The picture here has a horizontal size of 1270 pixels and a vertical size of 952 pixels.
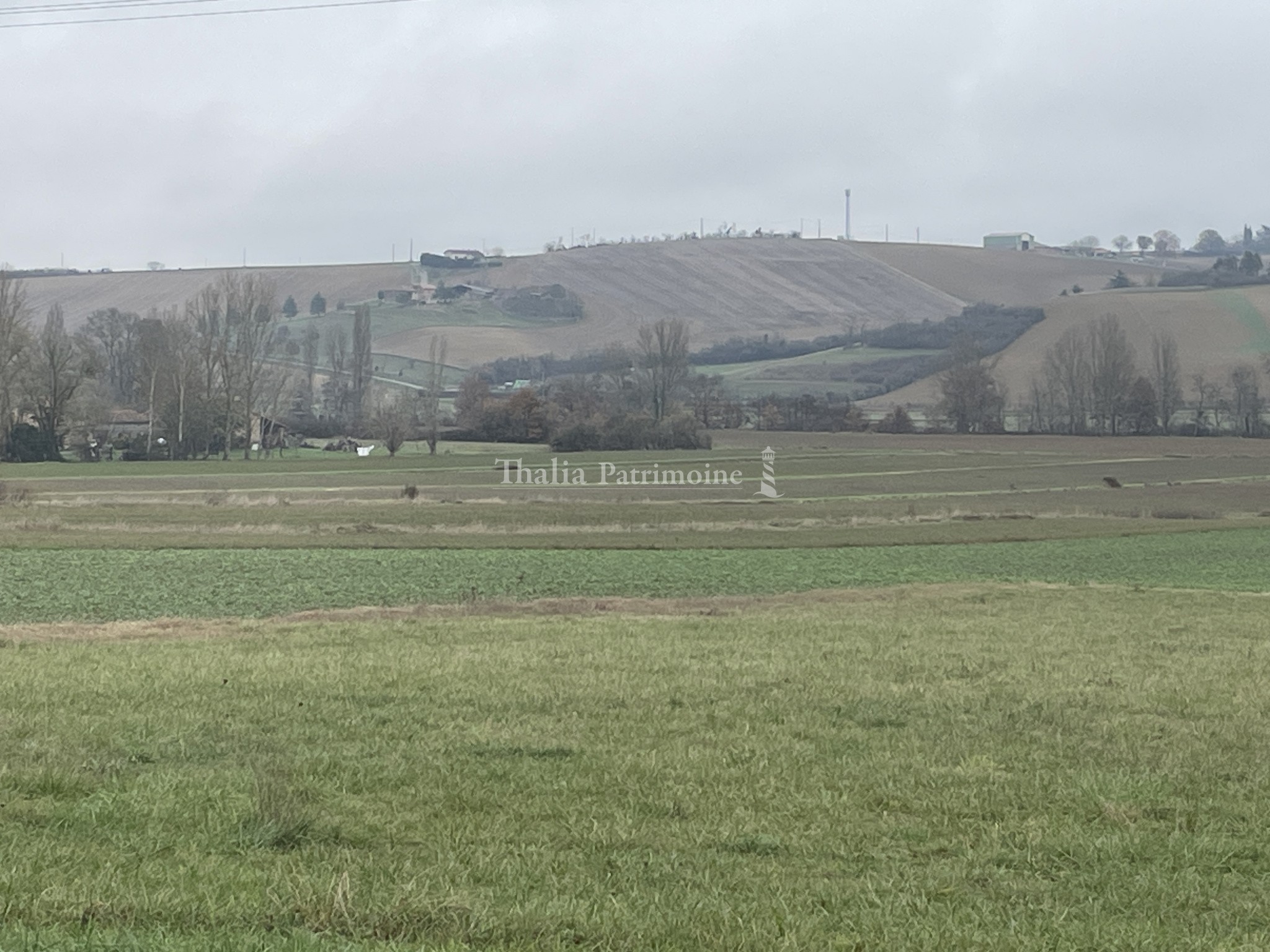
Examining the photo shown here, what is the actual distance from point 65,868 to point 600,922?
3036 mm

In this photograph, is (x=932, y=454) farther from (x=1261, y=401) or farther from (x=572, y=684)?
(x=572, y=684)

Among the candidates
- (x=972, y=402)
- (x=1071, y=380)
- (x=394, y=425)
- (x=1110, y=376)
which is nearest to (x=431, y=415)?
(x=394, y=425)

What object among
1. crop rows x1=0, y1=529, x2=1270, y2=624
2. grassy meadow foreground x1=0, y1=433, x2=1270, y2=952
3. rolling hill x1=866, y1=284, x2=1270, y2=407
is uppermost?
rolling hill x1=866, y1=284, x2=1270, y2=407

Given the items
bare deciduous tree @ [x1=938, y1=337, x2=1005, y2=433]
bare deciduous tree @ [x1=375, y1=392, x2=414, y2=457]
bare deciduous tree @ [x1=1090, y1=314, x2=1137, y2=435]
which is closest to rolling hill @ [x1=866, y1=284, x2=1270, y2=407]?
bare deciduous tree @ [x1=1090, y1=314, x2=1137, y2=435]

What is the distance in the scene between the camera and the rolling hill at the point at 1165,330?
158m

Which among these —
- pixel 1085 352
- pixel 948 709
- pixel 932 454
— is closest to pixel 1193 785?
pixel 948 709

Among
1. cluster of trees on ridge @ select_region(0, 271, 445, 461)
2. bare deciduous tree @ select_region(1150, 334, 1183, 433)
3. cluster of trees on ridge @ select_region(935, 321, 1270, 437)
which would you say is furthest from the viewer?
bare deciduous tree @ select_region(1150, 334, 1183, 433)

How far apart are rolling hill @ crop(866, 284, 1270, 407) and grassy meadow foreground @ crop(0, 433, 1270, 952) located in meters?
132

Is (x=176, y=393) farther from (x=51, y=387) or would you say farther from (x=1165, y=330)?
(x=1165, y=330)

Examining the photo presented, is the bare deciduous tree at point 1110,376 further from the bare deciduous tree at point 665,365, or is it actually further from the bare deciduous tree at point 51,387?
the bare deciduous tree at point 51,387

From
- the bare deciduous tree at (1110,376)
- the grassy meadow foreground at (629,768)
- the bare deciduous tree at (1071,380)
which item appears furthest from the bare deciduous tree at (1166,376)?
the grassy meadow foreground at (629,768)

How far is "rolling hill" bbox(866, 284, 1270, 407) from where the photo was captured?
158 metres

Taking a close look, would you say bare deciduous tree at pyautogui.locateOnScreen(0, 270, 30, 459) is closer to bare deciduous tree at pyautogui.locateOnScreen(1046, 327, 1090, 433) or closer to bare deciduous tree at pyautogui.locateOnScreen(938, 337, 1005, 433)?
bare deciduous tree at pyautogui.locateOnScreen(938, 337, 1005, 433)

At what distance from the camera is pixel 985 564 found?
4094cm
